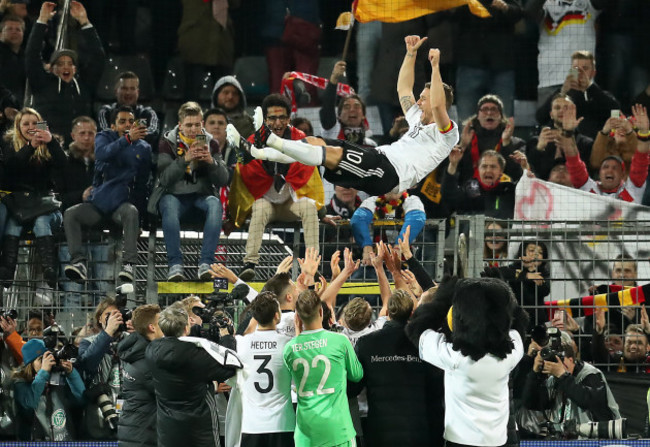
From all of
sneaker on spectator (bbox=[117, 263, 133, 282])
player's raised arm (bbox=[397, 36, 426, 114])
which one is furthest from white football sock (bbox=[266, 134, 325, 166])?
sneaker on spectator (bbox=[117, 263, 133, 282])

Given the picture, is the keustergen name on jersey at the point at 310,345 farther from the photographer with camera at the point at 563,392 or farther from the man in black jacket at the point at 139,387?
the photographer with camera at the point at 563,392

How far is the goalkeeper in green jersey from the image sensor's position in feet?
22.8

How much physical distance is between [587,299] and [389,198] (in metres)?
1.98

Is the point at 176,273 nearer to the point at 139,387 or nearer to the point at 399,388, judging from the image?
the point at 139,387

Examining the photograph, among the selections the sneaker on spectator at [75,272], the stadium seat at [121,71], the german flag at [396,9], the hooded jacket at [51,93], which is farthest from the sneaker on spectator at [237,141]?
the stadium seat at [121,71]

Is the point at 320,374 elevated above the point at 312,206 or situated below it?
below

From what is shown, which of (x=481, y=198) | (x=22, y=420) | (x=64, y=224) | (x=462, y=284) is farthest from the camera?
(x=481, y=198)

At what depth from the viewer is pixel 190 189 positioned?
9.95 meters

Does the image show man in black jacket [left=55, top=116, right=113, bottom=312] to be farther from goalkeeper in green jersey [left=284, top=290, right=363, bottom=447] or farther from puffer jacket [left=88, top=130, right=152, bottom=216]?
goalkeeper in green jersey [left=284, top=290, right=363, bottom=447]

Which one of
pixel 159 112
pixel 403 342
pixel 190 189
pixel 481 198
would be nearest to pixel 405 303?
pixel 403 342

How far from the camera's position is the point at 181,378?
23.6 feet

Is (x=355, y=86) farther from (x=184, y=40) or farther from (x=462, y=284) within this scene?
(x=462, y=284)

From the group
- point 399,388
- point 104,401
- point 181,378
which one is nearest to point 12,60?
point 104,401

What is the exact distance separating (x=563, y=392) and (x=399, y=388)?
2.03m
